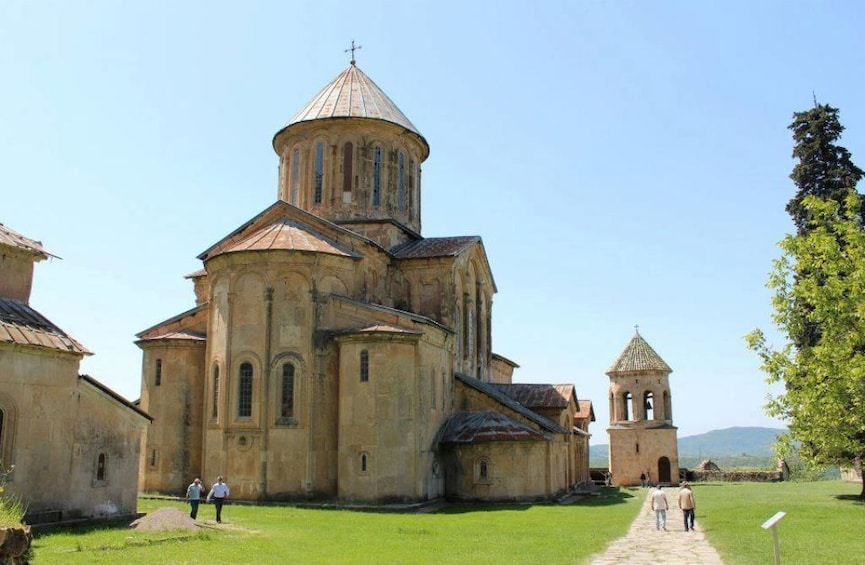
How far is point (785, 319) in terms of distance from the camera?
19172 mm

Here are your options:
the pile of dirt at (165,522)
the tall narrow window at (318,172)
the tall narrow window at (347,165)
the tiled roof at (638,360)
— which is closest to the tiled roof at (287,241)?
the tall narrow window at (318,172)

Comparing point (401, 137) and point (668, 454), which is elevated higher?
point (401, 137)

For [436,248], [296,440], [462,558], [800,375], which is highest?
[436,248]

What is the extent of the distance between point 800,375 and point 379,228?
46.1ft

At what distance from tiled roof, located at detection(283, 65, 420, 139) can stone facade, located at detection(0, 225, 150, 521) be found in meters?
13.2

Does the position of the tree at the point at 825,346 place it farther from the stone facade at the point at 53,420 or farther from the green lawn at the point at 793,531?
the stone facade at the point at 53,420

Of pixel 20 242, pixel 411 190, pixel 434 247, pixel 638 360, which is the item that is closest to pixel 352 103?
pixel 411 190

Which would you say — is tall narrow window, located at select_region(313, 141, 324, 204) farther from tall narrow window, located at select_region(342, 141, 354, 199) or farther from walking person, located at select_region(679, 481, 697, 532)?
walking person, located at select_region(679, 481, 697, 532)

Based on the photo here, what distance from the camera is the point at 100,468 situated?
15711 millimetres

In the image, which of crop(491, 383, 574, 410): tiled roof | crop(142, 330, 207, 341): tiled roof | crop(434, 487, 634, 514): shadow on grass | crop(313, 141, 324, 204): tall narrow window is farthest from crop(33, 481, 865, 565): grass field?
crop(313, 141, 324, 204): tall narrow window

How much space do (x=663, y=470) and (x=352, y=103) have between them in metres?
25.2

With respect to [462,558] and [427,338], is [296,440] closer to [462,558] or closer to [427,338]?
[427,338]

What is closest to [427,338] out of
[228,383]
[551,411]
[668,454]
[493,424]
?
[493,424]

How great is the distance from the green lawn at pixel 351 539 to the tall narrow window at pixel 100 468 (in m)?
1.39
